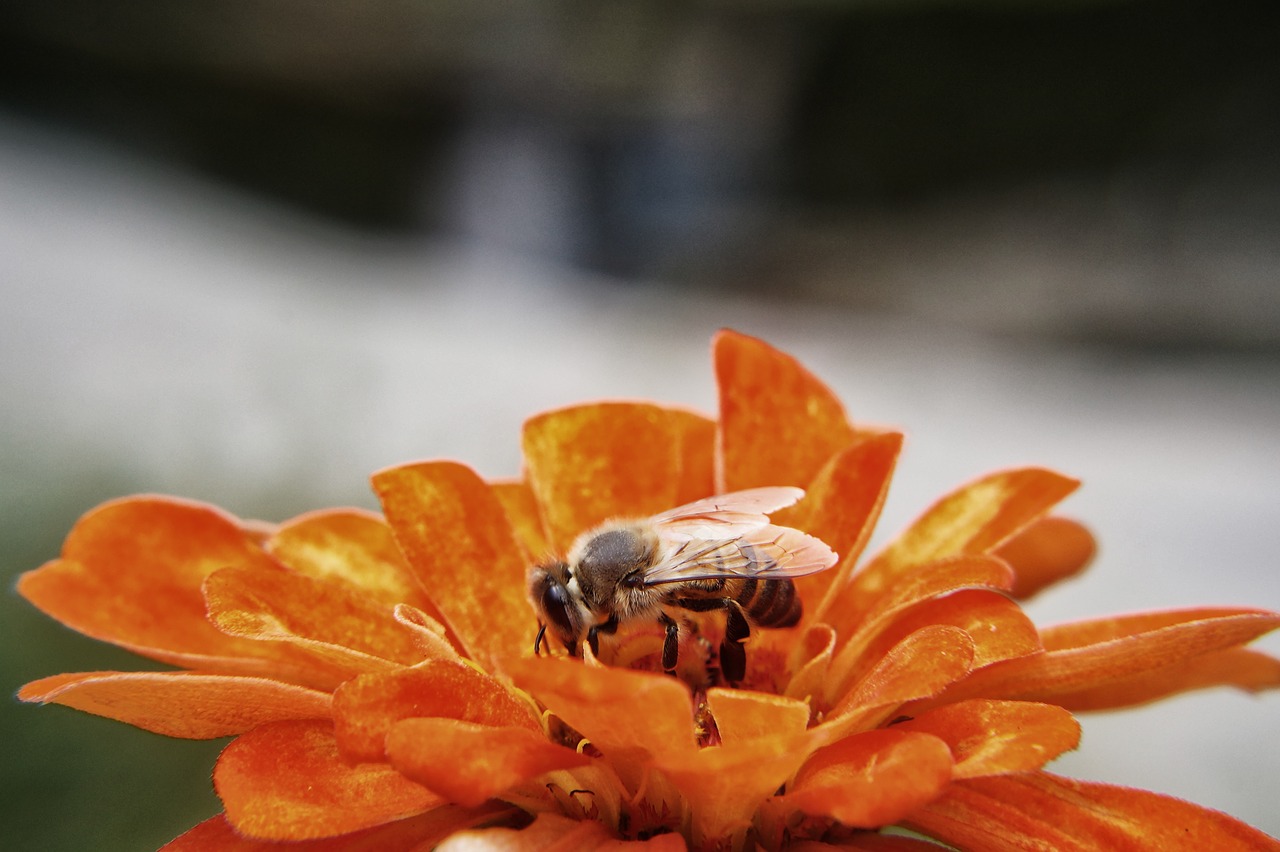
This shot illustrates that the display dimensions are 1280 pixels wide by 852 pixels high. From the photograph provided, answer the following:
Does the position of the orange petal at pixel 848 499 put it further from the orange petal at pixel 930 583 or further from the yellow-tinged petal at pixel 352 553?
the yellow-tinged petal at pixel 352 553

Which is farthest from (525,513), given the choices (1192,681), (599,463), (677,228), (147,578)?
(677,228)

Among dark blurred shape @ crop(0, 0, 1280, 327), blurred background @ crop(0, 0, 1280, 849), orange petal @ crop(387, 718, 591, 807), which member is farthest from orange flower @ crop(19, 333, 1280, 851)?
dark blurred shape @ crop(0, 0, 1280, 327)

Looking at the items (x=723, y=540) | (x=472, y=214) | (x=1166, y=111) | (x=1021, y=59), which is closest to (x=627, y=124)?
(x=472, y=214)

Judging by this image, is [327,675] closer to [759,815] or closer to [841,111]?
[759,815]

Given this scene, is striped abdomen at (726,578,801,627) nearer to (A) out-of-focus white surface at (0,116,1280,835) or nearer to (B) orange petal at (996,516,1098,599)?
(B) orange petal at (996,516,1098,599)

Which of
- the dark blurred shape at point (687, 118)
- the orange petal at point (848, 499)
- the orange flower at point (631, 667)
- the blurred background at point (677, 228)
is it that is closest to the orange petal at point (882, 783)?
the orange flower at point (631, 667)

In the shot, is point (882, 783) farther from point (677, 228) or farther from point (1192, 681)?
point (677, 228)

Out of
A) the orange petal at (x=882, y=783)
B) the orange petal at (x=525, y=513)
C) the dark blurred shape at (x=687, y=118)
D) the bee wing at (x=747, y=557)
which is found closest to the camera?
the orange petal at (x=882, y=783)
